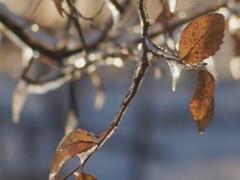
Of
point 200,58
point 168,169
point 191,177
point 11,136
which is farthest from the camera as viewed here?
point 11,136

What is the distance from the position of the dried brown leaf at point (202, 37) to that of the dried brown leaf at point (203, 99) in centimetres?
4

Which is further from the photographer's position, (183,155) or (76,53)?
(183,155)

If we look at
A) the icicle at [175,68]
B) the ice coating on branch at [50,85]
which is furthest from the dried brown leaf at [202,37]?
the ice coating on branch at [50,85]

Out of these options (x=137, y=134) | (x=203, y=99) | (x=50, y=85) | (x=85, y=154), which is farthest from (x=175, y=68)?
(x=137, y=134)

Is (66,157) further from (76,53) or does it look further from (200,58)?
(76,53)

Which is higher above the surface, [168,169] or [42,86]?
[42,86]

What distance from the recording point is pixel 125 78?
9609 millimetres

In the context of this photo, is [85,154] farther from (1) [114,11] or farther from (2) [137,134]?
(2) [137,134]

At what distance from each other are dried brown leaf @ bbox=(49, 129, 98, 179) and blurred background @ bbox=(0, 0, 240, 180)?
3932mm

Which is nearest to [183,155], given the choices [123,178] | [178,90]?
[123,178]

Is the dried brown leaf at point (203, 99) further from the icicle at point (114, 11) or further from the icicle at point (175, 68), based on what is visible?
the icicle at point (114, 11)

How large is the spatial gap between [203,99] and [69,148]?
0.24m

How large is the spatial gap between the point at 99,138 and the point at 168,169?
5324mm

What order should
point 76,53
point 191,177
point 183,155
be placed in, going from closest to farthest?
1. point 76,53
2. point 191,177
3. point 183,155
